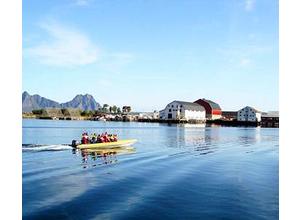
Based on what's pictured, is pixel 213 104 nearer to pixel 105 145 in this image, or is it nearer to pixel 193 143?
pixel 193 143

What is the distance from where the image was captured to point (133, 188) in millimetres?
11812

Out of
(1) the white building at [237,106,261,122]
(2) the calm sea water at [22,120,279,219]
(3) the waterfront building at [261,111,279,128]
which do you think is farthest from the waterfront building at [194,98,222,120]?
(2) the calm sea water at [22,120,279,219]

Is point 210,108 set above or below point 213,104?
below

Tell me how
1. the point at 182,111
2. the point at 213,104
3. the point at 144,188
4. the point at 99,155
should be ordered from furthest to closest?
the point at 213,104, the point at 182,111, the point at 99,155, the point at 144,188

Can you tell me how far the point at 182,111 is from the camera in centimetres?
8169

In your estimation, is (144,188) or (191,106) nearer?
(144,188)

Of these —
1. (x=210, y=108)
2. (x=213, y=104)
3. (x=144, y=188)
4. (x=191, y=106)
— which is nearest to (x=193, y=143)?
(x=144, y=188)

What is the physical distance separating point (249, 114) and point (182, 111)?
1517 centimetres

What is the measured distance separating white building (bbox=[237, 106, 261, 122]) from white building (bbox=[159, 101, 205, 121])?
33.2 ft

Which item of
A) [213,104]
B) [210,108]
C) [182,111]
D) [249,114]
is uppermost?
[213,104]

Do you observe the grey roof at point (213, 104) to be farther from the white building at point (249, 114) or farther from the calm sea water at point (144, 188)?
the calm sea water at point (144, 188)

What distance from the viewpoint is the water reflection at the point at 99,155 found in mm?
17111

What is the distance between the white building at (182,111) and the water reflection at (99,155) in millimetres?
57528
